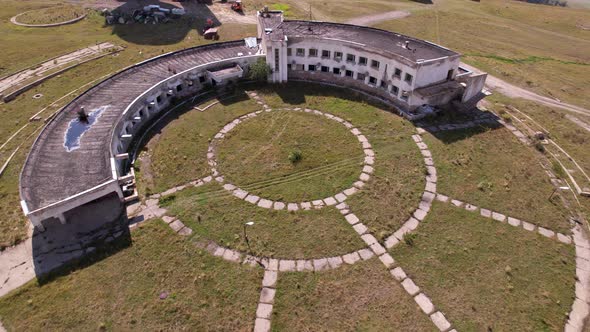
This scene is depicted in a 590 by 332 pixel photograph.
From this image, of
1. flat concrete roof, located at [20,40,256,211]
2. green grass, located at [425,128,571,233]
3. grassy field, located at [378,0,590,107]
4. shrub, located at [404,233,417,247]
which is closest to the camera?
shrub, located at [404,233,417,247]

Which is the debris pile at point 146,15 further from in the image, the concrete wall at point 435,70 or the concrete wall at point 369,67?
the concrete wall at point 435,70

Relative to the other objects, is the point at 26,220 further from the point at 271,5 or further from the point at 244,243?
the point at 271,5

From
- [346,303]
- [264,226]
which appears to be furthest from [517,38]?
[346,303]

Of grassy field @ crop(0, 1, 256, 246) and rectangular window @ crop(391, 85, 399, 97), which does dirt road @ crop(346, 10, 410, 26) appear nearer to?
grassy field @ crop(0, 1, 256, 246)

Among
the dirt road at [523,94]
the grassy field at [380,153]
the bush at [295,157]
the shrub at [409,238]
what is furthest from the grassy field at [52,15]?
the dirt road at [523,94]

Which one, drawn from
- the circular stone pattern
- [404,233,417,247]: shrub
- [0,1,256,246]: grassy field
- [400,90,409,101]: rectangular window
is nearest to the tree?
the circular stone pattern

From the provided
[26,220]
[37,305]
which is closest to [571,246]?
[37,305]
